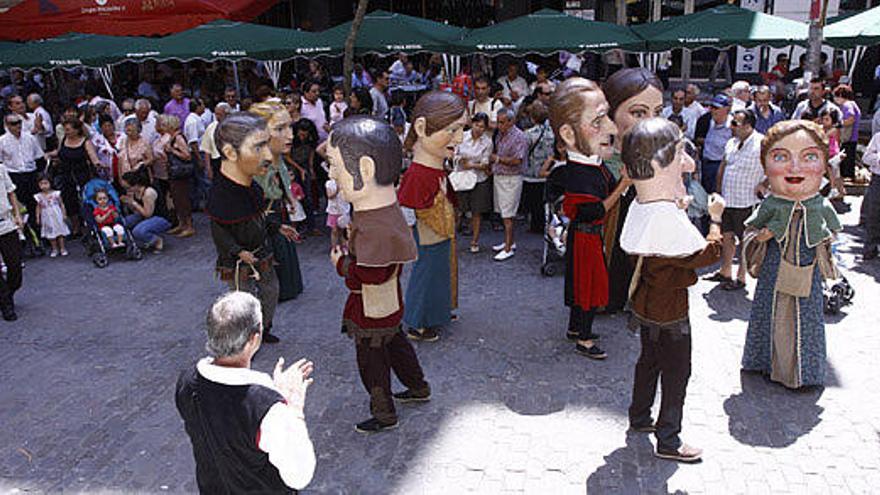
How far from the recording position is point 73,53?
1345cm

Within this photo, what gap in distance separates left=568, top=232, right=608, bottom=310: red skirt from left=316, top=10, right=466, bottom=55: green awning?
7.62 metres

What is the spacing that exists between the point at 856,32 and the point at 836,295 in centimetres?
662

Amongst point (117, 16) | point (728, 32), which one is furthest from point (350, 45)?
point (117, 16)

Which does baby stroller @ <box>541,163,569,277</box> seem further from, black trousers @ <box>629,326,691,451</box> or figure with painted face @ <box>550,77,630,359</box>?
black trousers @ <box>629,326,691,451</box>

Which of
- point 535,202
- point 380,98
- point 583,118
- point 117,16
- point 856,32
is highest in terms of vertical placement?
point 117,16

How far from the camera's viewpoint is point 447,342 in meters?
6.09

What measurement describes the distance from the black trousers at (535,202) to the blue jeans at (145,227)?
467cm

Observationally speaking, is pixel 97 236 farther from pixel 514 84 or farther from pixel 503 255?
pixel 514 84

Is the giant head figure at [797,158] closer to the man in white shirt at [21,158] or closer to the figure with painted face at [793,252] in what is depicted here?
the figure with painted face at [793,252]

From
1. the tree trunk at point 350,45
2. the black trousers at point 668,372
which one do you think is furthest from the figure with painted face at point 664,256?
the tree trunk at point 350,45

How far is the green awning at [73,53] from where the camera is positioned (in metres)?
13.0

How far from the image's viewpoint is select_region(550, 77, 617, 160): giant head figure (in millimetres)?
5190

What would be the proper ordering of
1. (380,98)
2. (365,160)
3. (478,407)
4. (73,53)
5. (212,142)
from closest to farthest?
(365,160)
(478,407)
(212,142)
(380,98)
(73,53)

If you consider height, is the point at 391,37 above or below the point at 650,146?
above
